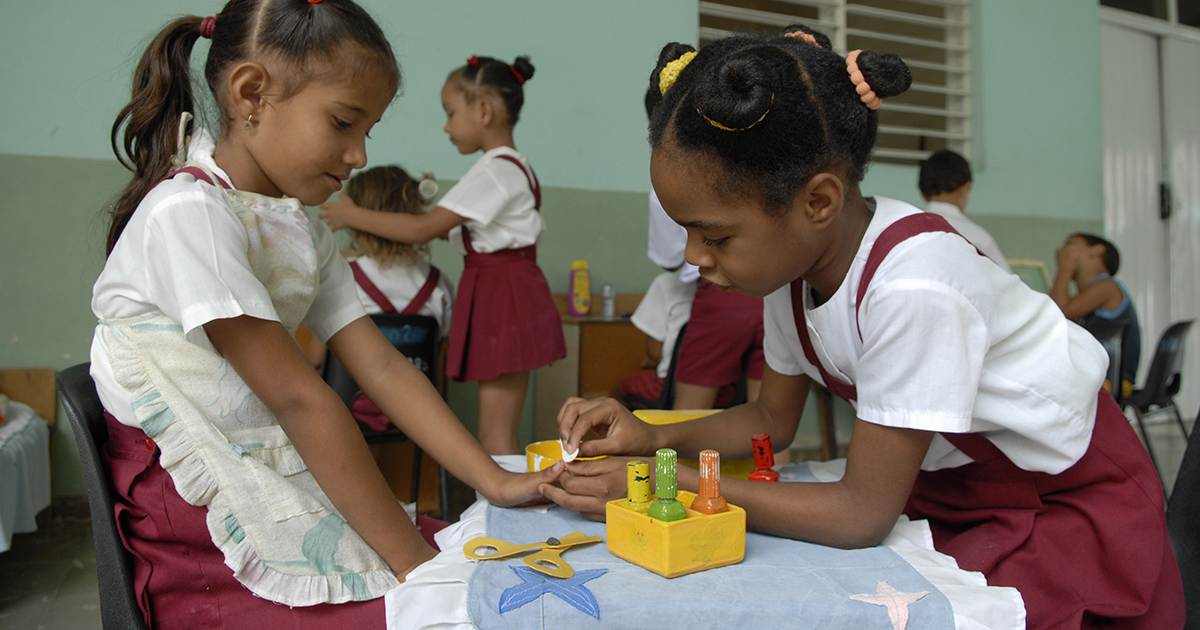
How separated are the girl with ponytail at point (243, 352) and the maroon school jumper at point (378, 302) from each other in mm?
1636

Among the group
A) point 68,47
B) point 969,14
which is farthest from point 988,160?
point 68,47

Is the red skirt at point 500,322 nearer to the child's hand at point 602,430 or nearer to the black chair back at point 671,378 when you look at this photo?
the black chair back at point 671,378

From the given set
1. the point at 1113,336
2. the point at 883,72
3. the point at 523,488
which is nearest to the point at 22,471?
the point at 523,488

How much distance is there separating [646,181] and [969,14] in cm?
247

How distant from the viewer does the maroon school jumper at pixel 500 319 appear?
9.73 feet

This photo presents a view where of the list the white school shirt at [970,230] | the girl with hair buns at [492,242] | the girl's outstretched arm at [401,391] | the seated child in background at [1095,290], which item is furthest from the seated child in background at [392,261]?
the seated child in background at [1095,290]

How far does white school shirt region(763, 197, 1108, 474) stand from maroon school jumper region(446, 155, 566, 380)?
1.94 metres

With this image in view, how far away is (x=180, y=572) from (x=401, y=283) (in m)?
2.27

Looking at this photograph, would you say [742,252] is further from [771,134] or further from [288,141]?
[288,141]

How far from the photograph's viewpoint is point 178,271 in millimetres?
959

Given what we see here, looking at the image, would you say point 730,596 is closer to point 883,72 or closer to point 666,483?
point 666,483

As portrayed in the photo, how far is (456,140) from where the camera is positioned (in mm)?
3115

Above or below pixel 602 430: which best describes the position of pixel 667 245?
above

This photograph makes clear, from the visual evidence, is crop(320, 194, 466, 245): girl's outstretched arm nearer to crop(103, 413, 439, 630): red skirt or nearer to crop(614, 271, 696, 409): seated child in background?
crop(614, 271, 696, 409): seated child in background
